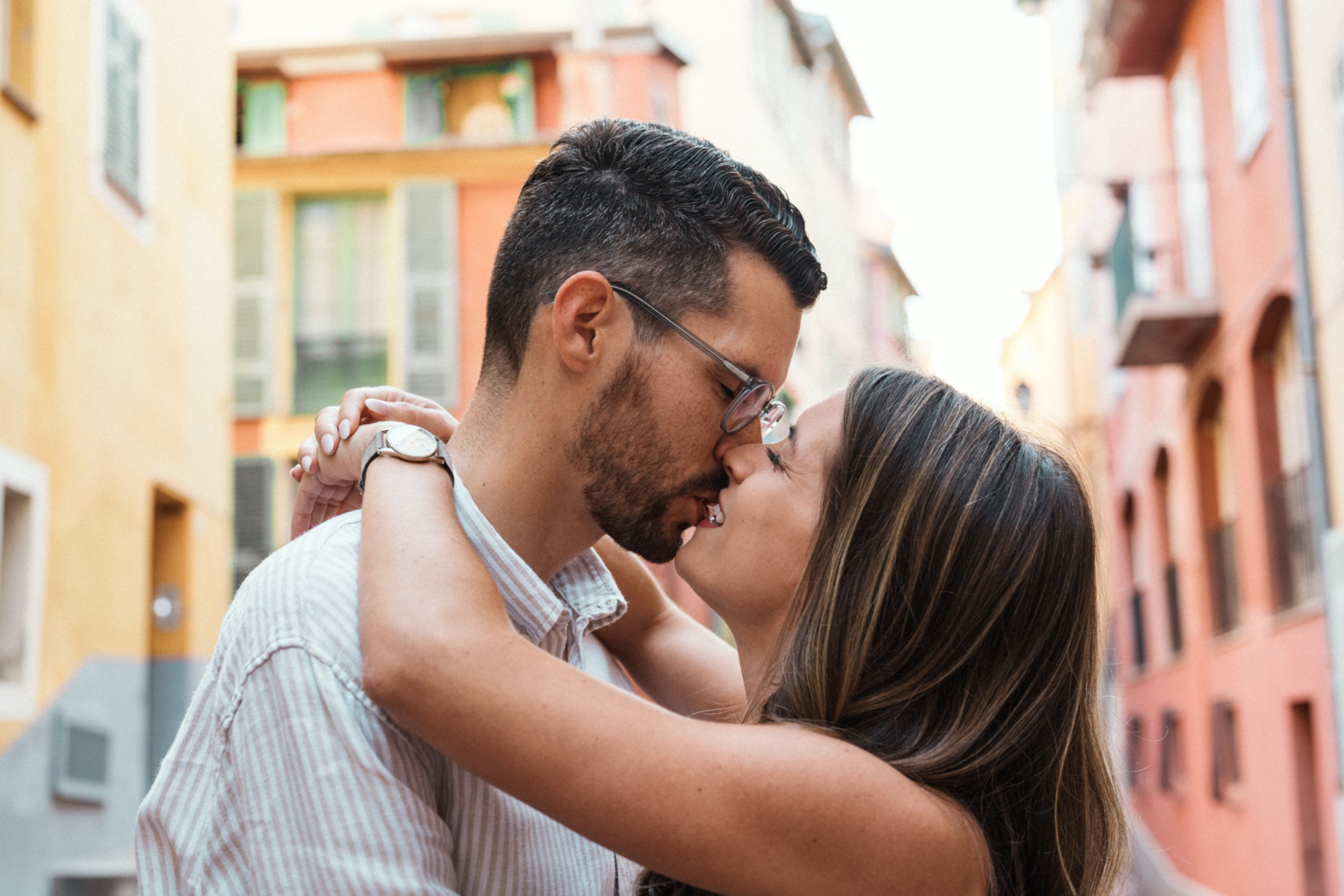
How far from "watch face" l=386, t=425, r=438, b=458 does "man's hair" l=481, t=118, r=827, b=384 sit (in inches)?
12.4

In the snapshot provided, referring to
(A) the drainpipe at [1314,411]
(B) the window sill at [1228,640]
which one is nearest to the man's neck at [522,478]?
(A) the drainpipe at [1314,411]

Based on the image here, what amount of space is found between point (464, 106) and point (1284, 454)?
29.8 feet

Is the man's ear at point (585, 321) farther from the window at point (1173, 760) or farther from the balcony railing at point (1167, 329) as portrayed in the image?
the window at point (1173, 760)

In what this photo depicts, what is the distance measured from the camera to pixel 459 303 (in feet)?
51.6

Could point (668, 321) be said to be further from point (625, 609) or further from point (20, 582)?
point (20, 582)

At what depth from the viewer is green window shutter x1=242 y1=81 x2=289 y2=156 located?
1577cm

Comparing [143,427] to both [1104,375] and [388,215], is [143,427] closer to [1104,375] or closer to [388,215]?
[388,215]

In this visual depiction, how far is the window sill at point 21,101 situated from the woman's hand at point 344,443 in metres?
4.85

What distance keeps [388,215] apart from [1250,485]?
9.29 m

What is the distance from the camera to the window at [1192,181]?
39.8ft

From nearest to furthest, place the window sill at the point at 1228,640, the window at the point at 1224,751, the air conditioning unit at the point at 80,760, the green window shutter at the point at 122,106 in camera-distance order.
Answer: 1. the air conditioning unit at the point at 80,760
2. the green window shutter at the point at 122,106
3. the window sill at the point at 1228,640
4. the window at the point at 1224,751

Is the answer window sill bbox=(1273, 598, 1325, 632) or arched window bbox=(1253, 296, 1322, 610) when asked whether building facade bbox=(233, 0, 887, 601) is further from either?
window sill bbox=(1273, 598, 1325, 632)

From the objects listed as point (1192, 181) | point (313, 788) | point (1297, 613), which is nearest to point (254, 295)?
point (1192, 181)

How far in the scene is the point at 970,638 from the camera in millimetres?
2291
